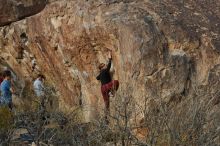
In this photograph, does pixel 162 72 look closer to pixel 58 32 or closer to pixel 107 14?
pixel 107 14

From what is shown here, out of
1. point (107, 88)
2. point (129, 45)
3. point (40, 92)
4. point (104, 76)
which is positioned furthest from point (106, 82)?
point (40, 92)

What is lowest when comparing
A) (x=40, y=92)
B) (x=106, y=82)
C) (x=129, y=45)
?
(x=40, y=92)

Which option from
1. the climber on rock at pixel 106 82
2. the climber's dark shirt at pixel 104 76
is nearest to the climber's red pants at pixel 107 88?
the climber on rock at pixel 106 82

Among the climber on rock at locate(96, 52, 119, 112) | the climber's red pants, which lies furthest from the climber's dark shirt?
the climber's red pants

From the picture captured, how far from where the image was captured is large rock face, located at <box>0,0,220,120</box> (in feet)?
38.3

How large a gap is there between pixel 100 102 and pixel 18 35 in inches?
148

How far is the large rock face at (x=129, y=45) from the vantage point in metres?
11.7

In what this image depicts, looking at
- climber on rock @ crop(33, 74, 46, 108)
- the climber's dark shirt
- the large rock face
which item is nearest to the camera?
climber on rock @ crop(33, 74, 46, 108)

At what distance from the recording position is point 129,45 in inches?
467

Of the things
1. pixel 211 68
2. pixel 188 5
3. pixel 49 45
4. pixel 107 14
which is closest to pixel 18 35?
pixel 49 45

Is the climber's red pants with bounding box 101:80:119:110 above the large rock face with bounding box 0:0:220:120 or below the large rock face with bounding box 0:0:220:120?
below

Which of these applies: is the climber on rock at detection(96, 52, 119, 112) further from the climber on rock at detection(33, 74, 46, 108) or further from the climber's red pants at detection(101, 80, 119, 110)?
the climber on rock at detection(33, 74, 46, 108)

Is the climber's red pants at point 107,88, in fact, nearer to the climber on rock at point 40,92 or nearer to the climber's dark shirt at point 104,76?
the climber's dark shirt at point 104,76

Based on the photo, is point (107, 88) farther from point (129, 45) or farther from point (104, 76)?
point (129, 45)
